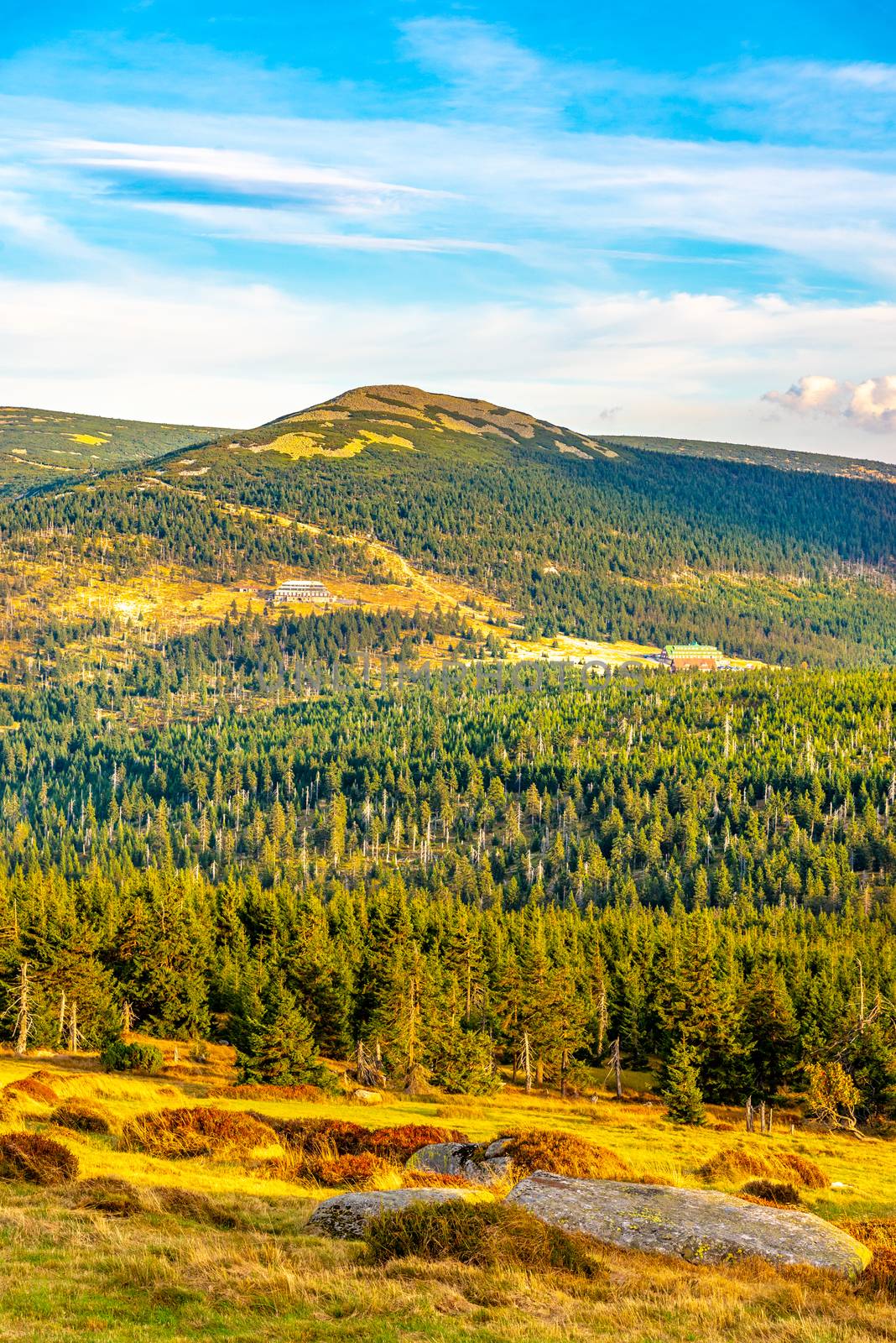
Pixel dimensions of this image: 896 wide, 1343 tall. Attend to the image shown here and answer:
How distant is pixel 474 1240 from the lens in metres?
25.3

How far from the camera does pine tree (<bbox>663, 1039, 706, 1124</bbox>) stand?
81125mm

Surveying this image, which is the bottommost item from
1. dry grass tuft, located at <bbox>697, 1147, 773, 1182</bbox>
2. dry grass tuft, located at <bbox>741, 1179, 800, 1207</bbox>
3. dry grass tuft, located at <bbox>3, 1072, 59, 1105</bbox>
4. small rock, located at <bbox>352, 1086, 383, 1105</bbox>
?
small rock, located at <bbox>352, 1086, 383, 1105</bbox>

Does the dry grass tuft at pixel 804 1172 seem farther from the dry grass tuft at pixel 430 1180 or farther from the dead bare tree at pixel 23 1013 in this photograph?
the dead bare tree at pixel 23 1013

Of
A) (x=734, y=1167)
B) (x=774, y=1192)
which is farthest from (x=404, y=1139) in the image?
(x=774, y=1192)

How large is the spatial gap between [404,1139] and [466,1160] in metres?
5.22

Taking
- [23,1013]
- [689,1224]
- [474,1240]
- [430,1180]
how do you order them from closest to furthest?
[474,1240]
[689,1224]
[430,1180]
[23,1013]

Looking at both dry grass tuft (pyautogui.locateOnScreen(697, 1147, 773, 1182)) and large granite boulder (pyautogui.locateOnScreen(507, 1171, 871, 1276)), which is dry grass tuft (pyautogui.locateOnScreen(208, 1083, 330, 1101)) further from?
large granite boulder (pyautogui.locateOnScreen(507, 1171, 871, 1276))

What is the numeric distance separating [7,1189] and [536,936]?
76560 millimetres

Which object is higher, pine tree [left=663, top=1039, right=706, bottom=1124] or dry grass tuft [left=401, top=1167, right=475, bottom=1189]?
dry grass tuft [left=401, top=1167, right=475, bottom=1189]

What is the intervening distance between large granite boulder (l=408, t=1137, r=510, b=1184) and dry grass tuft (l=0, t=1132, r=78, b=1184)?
12161mm

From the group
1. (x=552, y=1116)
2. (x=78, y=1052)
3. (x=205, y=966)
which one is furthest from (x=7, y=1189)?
(x=205, y=966)

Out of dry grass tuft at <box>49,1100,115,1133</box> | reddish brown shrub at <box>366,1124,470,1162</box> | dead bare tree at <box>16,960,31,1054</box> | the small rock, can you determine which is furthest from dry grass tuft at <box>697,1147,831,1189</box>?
dead bare tree at <box>16,960,31,1054</box>

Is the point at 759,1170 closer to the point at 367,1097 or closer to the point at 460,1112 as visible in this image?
the point at 460,1112

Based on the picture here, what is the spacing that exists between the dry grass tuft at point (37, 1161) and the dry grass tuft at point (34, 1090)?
17.2 metres
